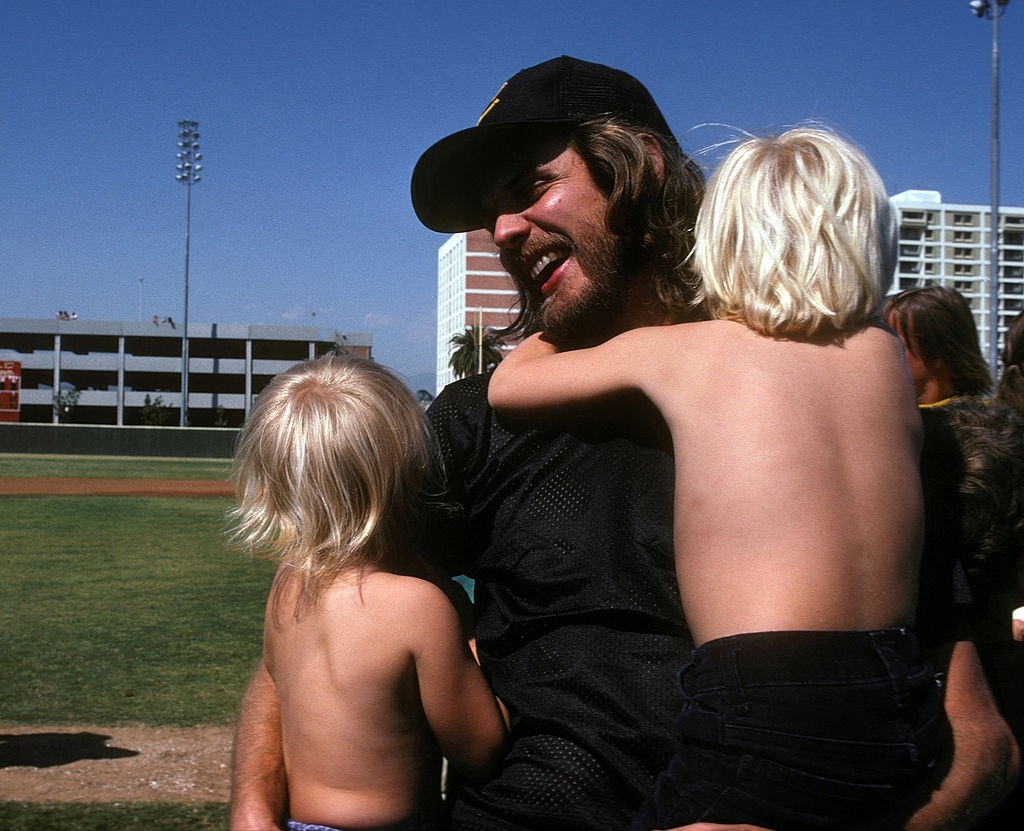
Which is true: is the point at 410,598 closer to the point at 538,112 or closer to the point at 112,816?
the point at 538,112

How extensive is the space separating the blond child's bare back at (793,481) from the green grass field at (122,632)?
398 centimetres

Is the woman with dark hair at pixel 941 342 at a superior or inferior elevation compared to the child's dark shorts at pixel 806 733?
superior

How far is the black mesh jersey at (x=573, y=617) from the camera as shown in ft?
5.17

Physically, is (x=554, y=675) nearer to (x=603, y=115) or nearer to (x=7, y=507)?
(x=603, y=115)

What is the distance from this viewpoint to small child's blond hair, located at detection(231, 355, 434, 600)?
74.1 inches

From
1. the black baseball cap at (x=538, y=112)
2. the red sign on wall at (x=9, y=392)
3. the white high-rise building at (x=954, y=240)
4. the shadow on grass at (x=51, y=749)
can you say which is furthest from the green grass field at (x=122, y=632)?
the white high-rise building at (x=954, y=240)

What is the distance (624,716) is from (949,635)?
534mm

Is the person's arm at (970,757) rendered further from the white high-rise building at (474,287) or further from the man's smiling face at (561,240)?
the white high-rise building at (474,287)

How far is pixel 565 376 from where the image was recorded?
5.68 feet

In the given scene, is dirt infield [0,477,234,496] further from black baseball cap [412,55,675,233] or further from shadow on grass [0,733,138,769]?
black baseball cap [412,55,675,233]

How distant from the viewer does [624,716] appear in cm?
158

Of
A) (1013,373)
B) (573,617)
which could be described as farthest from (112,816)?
(1013,373)

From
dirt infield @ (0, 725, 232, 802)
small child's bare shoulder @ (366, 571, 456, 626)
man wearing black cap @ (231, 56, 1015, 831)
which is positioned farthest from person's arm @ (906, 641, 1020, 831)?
dirt infield @ (0, 725, 232, 802)

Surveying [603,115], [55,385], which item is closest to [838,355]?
[603,115]
